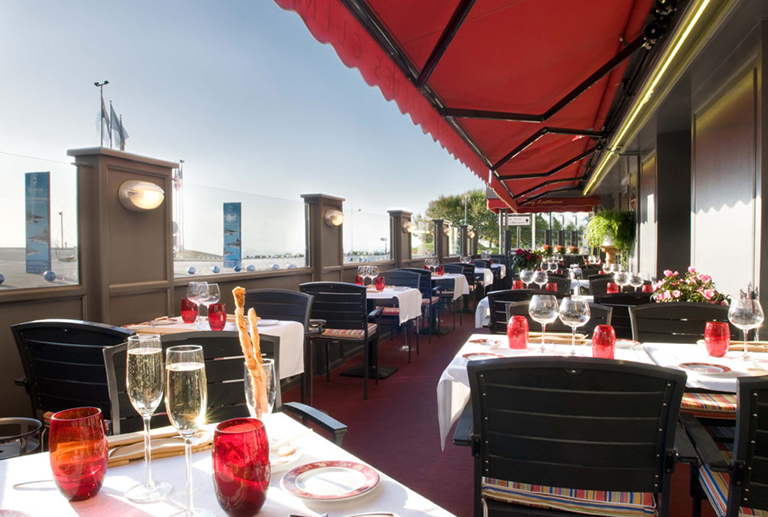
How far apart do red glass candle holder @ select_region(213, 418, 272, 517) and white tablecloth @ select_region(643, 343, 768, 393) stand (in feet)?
4.60

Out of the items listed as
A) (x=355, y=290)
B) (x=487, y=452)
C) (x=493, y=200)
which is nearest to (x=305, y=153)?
(x=493, y=200)

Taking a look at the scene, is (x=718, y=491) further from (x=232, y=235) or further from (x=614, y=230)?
(x=614, y=230)

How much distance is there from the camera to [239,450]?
72cm

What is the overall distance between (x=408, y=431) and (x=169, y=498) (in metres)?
2.79

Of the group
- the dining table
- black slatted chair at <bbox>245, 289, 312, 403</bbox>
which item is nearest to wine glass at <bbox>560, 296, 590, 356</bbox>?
the dining table

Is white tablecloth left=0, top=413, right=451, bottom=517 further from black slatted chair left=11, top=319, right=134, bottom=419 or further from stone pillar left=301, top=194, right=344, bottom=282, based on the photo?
stone pillar left=301, top=194, right=344, bottom=282

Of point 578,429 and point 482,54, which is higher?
point 482,54

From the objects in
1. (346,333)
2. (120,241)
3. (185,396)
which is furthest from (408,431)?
(185,396)

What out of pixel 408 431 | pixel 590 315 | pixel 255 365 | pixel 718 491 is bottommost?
pixel 408 431

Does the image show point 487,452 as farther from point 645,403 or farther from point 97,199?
point 97,199

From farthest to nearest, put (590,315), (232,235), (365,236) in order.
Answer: (365,236) < (232,235) < (590,315)

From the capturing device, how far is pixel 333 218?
603cm

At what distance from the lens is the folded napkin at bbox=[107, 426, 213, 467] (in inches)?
41.8

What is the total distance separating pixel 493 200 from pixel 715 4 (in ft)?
36.6
